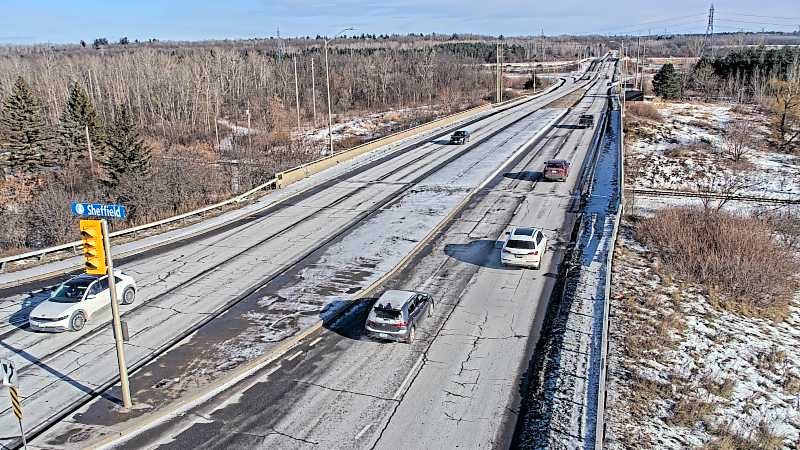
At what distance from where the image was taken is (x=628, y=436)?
13.7m

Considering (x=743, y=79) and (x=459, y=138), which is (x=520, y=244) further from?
(x=743, y=79)

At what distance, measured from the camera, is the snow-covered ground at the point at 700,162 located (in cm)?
4488

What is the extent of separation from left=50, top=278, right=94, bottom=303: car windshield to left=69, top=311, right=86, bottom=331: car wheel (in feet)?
1.55

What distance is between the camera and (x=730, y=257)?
25.8 metres

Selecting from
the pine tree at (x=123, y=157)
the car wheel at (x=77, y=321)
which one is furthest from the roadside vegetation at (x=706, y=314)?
the pine tree at (x=123, y=157)

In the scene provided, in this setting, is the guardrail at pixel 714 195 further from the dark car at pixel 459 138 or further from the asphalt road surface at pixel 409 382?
the asphalt road surface at pixel 409 382

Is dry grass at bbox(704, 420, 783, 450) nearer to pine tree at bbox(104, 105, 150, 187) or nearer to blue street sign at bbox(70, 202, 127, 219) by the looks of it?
blue street sign at bbox(70, 202, 127, 219)

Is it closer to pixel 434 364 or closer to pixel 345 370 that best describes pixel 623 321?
pixel 434 364

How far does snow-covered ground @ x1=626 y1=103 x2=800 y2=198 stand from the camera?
4488 cm

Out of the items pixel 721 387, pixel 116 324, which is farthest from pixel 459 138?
pixel 116 324

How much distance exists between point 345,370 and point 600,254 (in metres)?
13.7

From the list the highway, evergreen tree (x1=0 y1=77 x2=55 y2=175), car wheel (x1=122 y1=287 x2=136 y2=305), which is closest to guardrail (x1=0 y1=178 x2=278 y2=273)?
the highway

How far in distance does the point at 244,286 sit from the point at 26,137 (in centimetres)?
4783

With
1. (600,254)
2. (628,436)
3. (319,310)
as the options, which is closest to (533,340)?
(628,436)
